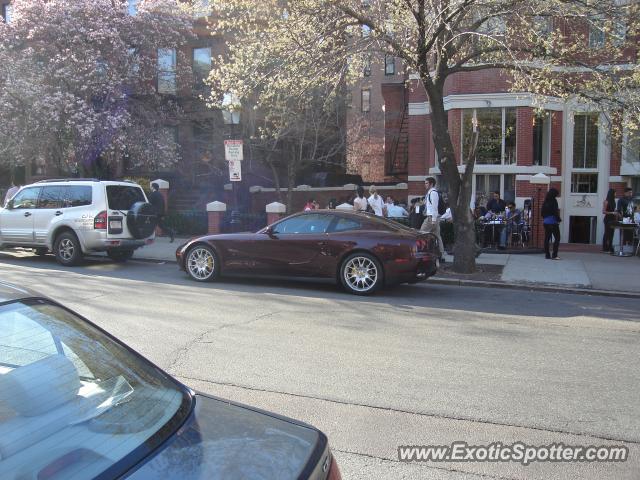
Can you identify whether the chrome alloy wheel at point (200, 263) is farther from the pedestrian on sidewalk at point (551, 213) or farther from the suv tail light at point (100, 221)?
the pedestrian on sidewalk at point (551, 213)

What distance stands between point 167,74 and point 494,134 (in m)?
12.9

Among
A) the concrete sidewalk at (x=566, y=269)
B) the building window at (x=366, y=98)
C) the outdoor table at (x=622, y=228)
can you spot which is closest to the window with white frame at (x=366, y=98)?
the building window at (x=366, y=98)

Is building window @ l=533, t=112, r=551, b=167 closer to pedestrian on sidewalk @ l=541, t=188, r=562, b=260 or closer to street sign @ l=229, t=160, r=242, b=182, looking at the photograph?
pedestrian on sidewalk @ l=541, t=188, r=562, b=260

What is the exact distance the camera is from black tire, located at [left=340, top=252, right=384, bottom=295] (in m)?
9.20

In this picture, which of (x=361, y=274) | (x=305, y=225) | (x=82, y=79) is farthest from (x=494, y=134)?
(x=82, y=79)

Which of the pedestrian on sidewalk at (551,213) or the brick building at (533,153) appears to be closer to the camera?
the pedestrian on sidewalk at (551,213)

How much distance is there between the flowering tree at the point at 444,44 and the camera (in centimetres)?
1019

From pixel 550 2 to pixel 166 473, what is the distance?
35.4ft

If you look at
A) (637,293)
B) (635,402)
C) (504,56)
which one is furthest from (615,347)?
(504,56)

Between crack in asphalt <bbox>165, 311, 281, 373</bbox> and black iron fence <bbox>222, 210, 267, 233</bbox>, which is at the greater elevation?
black iron fence <bbox>222, 210, 267, 233</bbox>

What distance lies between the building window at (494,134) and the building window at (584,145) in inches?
103

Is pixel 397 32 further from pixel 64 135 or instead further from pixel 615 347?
pixel 64 135

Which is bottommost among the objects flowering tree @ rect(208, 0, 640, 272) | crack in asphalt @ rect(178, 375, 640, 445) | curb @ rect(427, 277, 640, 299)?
curb @ rect(427, 277, 640, 299)

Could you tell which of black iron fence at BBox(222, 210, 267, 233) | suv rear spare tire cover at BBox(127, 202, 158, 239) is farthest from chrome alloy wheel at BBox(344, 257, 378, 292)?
black iron fence at BBox(222, 210, 267, 233)
